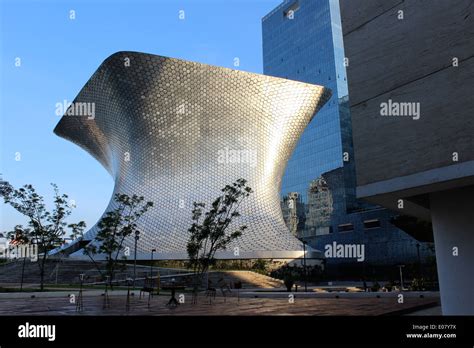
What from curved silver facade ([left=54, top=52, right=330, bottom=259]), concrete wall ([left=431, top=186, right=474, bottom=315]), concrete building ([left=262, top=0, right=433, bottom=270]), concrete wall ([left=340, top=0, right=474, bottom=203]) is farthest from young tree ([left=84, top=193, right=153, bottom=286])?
concrete building ([left=262, top=0, right=433, bottom=270])

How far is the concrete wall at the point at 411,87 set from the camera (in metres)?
8.09

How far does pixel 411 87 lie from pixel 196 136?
37.5 metres

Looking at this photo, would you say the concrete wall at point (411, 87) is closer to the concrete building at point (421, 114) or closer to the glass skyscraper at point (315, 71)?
the concrete building at point (421, 114)

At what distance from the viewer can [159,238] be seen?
43.9 metres

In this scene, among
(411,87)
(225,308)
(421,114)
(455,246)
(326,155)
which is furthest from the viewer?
(326,155)

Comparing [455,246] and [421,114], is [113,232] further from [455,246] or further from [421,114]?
[421,114]

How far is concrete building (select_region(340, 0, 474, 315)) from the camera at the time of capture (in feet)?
26.7

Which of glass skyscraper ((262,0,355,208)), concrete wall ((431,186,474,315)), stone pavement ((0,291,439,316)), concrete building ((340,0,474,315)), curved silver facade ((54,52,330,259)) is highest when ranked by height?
glass skyscraper ((262,0,355,208))

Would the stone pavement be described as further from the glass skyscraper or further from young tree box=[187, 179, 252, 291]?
the glass skyscraper

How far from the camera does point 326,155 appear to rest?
242 feet

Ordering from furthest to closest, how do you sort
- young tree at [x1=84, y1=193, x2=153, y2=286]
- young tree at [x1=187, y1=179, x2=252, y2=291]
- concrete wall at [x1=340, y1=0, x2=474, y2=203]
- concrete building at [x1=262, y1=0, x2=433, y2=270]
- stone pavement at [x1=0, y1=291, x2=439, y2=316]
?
concrete building at [x1=262, y1=0, x2=433, y2=270], young tree at [x1=187, y1=179, x2=252, y2=291], young tree at [x1=84, y1=193, x2=153, y2=286], stone pavement at [x1=0, y1=291, x2=439, y2=316], concrete wall at [x1=340, y1=0, x2=474, y2=203]

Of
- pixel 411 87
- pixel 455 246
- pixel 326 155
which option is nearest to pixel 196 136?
pixel 326 155

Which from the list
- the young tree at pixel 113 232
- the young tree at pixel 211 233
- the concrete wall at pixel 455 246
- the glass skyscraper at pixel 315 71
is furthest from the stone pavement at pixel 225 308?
the glass skyscraper at pixel 315 71

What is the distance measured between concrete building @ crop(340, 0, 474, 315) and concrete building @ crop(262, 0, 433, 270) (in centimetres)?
4595
